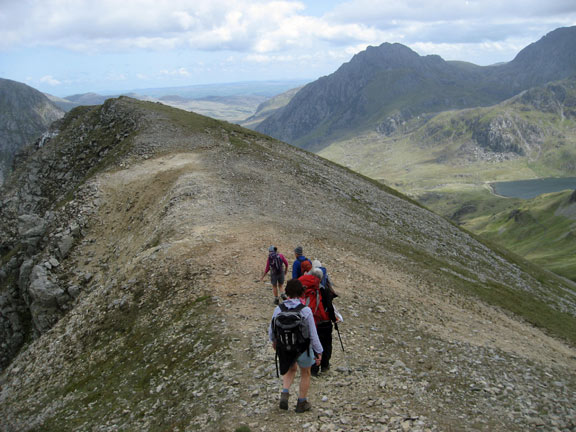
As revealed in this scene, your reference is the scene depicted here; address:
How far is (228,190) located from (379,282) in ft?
65.6

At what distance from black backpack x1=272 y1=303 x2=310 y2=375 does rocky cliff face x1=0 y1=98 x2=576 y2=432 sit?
226 cm

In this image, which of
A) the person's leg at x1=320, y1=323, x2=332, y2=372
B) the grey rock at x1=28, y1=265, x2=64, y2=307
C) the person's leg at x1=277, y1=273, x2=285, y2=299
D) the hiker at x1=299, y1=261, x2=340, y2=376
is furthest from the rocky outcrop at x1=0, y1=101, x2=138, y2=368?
the hiker at x1=299, y1=261, x2=340, y2=376

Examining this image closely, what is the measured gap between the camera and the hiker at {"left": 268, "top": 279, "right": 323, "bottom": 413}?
10594 mm

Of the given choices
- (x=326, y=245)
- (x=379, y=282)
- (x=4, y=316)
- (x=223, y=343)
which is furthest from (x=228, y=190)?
(x=223, y=343)

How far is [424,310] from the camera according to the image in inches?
940

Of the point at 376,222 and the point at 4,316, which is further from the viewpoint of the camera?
the point at 376,222

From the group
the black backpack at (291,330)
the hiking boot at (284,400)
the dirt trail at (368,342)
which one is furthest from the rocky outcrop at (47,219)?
the black backpack at (291,330)

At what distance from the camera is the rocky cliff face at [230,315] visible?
13016 mm

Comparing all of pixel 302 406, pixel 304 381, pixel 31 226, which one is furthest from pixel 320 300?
pixel 31 226

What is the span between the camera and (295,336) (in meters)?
10.6

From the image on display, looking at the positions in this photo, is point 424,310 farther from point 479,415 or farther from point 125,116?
point 125,116

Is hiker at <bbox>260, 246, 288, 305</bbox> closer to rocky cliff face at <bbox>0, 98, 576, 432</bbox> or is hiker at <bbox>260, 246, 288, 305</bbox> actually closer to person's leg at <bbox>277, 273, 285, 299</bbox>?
person's leg at <bbox>277, 273, 285, 299</bbox>

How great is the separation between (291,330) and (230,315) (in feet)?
26.5

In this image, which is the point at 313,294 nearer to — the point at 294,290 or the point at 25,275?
the point at 294,290
